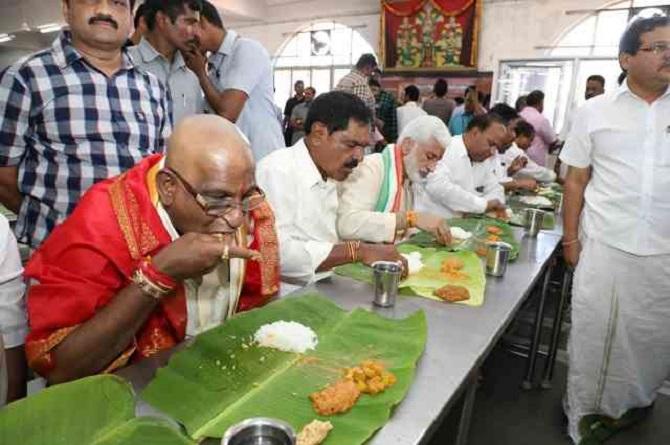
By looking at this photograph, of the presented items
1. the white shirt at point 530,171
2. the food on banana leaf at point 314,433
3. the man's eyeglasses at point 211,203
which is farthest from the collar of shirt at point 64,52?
the white shirt at point 530,171

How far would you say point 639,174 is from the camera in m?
2.30

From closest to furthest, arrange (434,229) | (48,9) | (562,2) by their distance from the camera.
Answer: (434,229) → (48,9) → (562,2)

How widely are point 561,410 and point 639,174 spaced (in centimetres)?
155

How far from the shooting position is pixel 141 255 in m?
1.23

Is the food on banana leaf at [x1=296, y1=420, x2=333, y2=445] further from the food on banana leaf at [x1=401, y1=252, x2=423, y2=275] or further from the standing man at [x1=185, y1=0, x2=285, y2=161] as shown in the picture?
the standing man at [x1=185, y1=0, x2=285, y2=161]

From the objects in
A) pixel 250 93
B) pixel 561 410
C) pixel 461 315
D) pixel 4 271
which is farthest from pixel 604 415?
pixel 4 271

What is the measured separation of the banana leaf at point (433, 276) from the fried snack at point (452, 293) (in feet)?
0.05

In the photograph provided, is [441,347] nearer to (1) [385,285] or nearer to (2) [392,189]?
(1) [385,285]

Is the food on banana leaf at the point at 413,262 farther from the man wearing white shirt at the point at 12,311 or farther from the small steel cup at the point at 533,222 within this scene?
the man wearing white shirt at the point at 12,311

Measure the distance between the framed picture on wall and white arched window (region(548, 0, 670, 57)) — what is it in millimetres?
1702

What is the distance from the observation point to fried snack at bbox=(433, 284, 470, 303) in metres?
1.73

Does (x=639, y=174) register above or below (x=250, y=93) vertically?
below

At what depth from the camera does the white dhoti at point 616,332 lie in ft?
7.83

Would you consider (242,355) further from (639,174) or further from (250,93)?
(639,174)
